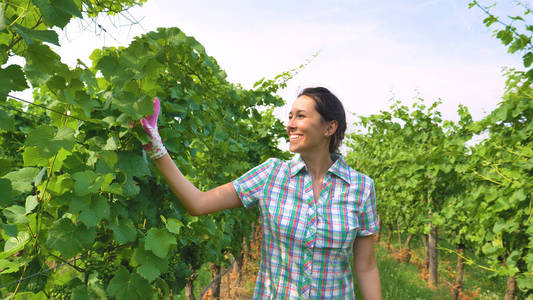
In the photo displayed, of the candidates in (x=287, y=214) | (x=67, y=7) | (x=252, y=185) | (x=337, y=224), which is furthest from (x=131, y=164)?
(x=337, y=224)

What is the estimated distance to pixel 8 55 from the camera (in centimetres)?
101

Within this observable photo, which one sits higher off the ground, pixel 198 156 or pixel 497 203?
pixel 198 156

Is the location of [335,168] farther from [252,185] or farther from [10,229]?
[10,229]

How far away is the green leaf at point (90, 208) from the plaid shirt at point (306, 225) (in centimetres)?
88

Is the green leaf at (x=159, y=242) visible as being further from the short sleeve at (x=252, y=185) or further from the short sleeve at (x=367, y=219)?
the short sleeve at (x=367, y=219)

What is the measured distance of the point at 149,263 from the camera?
1233 mm

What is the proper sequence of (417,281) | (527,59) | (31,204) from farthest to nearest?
(417,281), (527,59), (31,204)

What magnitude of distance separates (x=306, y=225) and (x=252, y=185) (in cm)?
35

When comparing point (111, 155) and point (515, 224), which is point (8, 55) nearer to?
point (111, 155)

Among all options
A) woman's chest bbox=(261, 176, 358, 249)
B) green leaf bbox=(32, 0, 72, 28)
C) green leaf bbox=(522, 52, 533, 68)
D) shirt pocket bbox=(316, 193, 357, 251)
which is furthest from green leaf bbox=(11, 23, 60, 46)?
green leaf bbox=(522, 52, 533, 68)

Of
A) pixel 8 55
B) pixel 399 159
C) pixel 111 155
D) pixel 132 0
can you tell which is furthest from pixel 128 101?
pixel 399 159

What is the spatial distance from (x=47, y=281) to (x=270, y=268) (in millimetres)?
1052

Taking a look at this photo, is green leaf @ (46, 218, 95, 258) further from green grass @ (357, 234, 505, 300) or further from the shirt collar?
green grass @ (357, 234, 505, 300)

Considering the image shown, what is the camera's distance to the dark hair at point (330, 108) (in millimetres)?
2027
